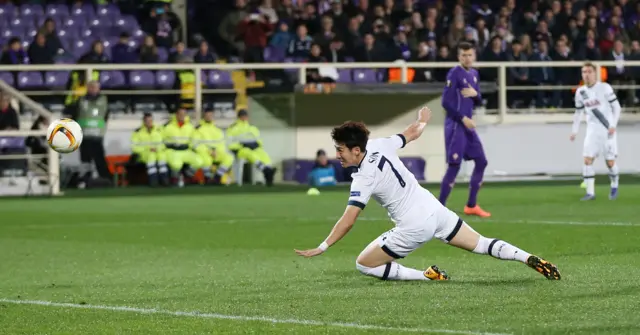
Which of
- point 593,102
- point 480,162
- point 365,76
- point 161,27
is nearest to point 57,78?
point 161,27

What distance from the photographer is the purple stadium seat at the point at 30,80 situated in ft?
88.3

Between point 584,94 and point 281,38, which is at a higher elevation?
point 281,38

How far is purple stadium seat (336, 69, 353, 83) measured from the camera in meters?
28.3

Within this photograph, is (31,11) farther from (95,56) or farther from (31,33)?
(95,56)

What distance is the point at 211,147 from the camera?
26.3 metres

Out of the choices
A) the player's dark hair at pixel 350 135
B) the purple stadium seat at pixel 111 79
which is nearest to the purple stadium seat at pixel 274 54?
the purple stadium seat at pixel 111 79

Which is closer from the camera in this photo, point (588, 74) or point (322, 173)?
point (588, 74)

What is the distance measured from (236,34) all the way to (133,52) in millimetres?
2940

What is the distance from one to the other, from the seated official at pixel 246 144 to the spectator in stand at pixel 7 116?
432cm

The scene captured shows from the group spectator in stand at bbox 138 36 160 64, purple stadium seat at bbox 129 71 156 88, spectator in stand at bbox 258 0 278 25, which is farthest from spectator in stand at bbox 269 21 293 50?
purple stadium seat at bbox 129 71 156 88

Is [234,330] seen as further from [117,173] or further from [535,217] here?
[117,173]

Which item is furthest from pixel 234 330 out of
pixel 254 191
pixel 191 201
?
pixel 254 191

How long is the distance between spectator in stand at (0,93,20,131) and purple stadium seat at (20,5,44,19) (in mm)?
4433

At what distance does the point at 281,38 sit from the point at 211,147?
3.96 meters
